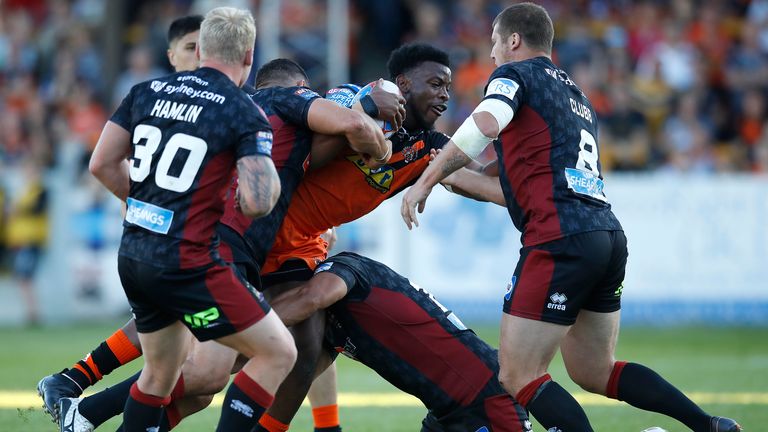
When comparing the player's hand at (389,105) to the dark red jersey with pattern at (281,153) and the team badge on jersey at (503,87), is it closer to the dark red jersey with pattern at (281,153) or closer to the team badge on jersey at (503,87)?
A: the dark red jersey with pattern at (281,153)

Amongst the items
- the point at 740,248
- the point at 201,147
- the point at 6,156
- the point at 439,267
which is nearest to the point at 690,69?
the point at 740,248

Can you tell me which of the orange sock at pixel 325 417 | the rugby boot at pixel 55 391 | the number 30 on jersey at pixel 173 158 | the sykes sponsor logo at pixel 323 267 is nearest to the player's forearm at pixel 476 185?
the sykes sponsor logo at pixel 323 267

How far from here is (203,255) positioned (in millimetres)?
5141

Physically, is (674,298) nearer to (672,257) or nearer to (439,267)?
(672,257)

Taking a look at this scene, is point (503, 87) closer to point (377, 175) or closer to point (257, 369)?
point (377, 175)

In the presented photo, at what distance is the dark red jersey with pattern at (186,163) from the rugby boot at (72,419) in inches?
51.5

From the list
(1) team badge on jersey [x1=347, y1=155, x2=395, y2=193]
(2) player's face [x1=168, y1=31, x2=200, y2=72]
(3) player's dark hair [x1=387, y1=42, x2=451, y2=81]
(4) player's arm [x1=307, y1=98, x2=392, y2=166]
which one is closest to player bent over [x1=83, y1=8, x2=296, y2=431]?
(4) player's arm [x1=307, y1=98, x2=392, y2=166]

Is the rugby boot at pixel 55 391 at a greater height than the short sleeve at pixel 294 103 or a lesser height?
lesser

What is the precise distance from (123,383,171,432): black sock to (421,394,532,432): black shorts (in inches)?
62.5

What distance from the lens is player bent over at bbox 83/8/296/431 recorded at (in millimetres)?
5094

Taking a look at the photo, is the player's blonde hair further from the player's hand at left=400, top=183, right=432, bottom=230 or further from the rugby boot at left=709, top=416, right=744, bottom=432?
the rugby boot at left=709, top=416, right=744, bottom=432

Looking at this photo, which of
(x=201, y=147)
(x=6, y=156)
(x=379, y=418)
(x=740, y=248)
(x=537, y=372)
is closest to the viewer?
(x=201, y=147)

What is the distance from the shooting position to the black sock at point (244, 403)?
5.18 meters

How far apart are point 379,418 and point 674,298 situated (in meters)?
7.44
